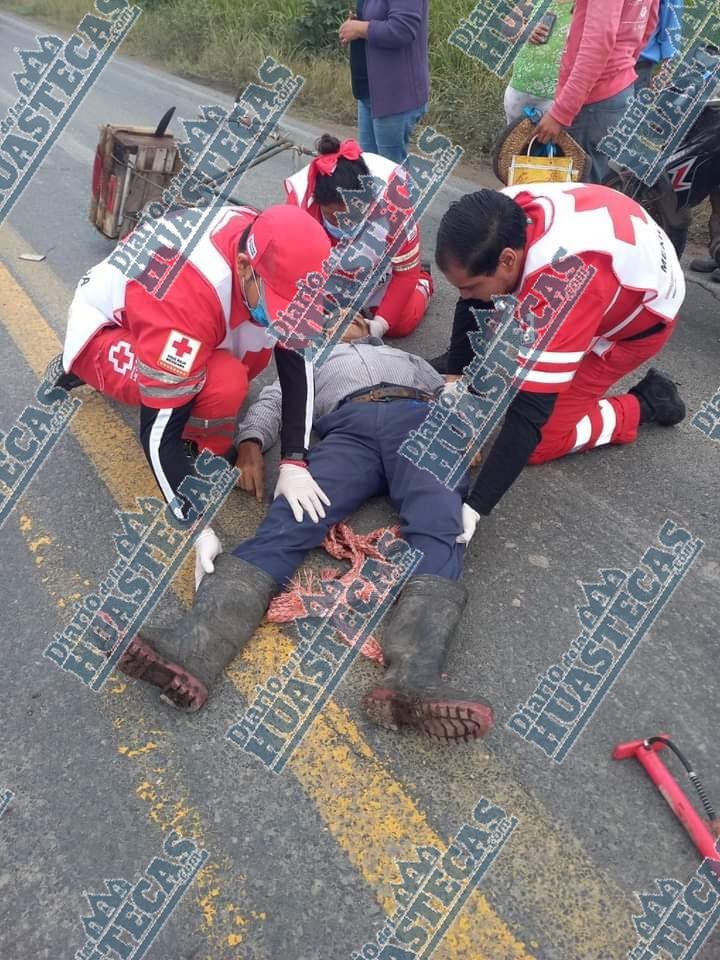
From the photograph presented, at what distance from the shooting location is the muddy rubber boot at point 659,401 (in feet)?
9.72

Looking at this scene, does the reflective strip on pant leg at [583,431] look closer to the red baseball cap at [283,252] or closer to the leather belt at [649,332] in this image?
the leather belt at [649,332]

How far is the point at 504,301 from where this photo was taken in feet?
7.77

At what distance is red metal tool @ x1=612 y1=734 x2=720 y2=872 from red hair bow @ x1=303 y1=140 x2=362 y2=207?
2285 mm

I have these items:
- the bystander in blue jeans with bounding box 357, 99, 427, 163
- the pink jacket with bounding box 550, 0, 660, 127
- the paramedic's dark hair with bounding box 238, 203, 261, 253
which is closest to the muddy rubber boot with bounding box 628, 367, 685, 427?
the pink jacket with bounding box 550, 0, 660, 127

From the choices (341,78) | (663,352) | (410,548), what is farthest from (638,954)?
(341,78)

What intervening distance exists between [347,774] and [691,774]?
2.43ft

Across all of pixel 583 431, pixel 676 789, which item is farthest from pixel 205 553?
pixel 583 431

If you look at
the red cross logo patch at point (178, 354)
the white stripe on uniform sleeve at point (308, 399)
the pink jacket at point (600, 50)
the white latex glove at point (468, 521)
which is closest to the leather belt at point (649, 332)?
the white latex glove at point (468, 521)

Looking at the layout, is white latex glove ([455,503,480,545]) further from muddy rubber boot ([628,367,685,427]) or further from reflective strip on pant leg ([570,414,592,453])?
muddy rubber boot ([628,367,685,427])

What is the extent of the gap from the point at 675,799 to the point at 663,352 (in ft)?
8.27

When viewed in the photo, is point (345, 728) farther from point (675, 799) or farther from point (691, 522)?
point (691, 522)

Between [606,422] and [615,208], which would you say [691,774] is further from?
[615,208]

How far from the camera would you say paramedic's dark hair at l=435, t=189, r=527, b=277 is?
2.04 meters

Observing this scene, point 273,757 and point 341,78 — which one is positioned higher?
point 341,78
